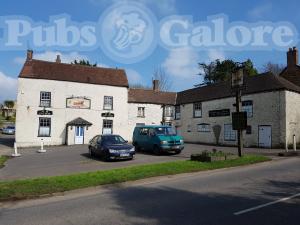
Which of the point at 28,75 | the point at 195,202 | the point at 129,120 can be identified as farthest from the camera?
the point at 129,120

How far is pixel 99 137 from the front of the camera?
2136 centimetres

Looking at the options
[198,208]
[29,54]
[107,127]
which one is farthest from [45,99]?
[198,208]

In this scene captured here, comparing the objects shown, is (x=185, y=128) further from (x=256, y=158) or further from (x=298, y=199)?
(x=298, y=199)

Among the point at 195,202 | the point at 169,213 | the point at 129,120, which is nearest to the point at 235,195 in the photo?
the point at 195,202

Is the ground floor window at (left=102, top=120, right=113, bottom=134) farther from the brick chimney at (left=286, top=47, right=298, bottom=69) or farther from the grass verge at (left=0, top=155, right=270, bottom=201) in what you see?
the grass verge at (left=0, top=155, right=270, bottom=201)

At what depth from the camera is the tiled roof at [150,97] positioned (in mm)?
44441

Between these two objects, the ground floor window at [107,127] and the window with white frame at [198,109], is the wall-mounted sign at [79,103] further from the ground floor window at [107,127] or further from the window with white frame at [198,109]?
the window with white frame at [198,109]

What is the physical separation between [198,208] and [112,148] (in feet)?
38.6

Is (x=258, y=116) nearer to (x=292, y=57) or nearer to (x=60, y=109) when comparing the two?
(x=292, y=57)

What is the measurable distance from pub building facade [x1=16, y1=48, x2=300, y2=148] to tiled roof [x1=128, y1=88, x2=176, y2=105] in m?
1.37

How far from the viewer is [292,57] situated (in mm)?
36844

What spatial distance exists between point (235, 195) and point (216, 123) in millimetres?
28700

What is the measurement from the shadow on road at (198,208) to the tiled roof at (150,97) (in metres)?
34.6

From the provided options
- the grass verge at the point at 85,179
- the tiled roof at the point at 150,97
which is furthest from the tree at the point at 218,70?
the grass verge at the point at 85,179
